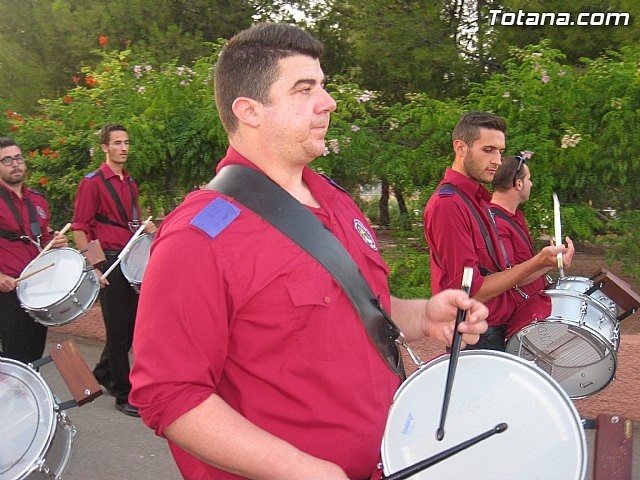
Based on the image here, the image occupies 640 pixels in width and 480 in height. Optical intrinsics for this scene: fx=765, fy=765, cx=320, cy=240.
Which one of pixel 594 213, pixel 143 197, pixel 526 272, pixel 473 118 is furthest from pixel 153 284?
pixel 143 197

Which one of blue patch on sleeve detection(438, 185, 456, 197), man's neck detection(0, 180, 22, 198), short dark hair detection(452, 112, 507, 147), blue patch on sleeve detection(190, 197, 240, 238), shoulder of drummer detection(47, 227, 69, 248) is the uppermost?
blue patch on sleeve detection(190, 197, 240, 238)

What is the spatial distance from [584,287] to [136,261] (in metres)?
3.06

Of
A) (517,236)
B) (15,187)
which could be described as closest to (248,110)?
(517,236)

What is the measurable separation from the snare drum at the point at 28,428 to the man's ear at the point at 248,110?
2.35 metres

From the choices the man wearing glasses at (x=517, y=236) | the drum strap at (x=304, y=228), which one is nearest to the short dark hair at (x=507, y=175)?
the man wearing glasses at (x=517, y=236)

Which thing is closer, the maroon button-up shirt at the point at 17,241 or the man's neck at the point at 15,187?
the maroon button-up shirt at the point at 17,241

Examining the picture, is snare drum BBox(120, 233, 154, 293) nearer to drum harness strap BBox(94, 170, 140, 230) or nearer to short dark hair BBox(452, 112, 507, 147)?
drum harness strap BBox(94, 170, 140, 230)

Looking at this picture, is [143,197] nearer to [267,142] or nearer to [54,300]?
[54,300]

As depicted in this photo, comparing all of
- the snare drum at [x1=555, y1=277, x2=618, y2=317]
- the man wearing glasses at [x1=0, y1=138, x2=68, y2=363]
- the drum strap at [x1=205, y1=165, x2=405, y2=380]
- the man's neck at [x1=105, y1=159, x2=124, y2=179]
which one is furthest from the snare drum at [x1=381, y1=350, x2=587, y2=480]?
the man's neck at [x1=105, y1=159, x2=124, y2=179]

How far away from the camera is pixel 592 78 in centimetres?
595

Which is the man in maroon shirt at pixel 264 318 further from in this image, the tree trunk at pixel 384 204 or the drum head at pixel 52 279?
the tree trunk at pixel 384 204

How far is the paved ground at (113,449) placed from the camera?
14.6 feet

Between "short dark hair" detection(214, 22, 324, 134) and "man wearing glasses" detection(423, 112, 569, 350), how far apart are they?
1.78 meters

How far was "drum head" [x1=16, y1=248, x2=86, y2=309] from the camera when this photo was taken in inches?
192
